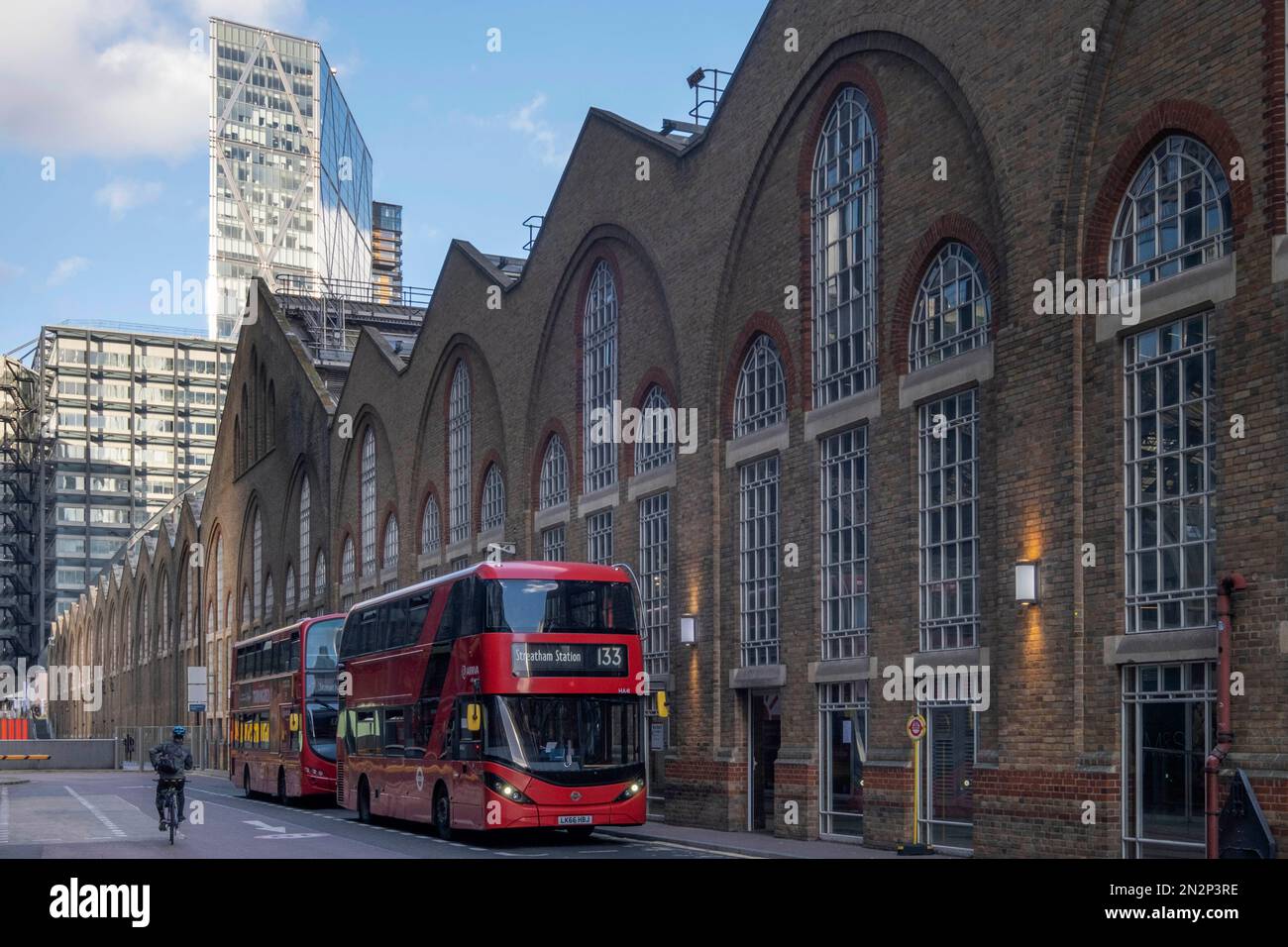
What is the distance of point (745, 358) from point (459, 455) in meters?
18.3

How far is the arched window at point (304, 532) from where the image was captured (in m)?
62.1

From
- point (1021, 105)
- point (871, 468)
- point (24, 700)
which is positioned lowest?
point (24, 700)

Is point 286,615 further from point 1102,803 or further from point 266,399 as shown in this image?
point 1102,803

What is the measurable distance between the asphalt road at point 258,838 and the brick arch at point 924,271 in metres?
7.48

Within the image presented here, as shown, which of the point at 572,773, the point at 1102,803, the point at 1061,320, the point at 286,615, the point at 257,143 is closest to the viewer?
the point at 1102,803

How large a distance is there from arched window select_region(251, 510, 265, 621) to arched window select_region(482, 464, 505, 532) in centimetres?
3080

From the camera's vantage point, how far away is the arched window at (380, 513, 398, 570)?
5062 centimetres

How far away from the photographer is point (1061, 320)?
19.0 m

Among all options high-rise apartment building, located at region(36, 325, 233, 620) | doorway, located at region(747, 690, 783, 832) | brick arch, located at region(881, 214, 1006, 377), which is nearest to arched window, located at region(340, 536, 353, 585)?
doorway, located at region(747, 690, 783, 832)

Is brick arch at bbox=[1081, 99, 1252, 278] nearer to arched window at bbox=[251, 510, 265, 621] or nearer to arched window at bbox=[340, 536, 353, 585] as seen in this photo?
arched window at bbox=[340, 536, 353, 585]

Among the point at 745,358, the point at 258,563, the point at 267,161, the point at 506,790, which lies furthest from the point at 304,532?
the point at 267,161

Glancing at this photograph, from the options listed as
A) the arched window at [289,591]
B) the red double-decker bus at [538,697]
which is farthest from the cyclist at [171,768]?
the arched window at [289,591]
